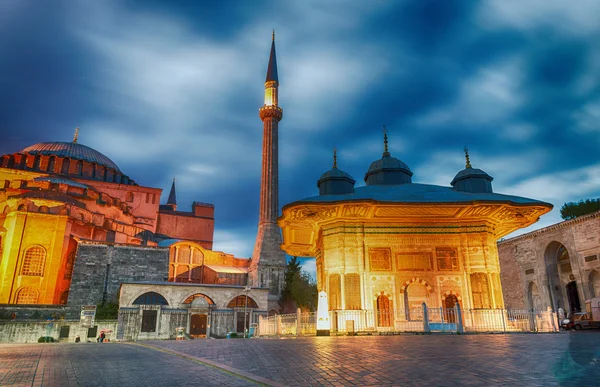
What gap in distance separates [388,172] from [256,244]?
67.7 ft

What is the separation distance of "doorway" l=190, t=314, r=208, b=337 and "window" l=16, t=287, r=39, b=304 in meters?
13.3

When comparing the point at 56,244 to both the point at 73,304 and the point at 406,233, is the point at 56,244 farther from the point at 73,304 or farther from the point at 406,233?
the point at 406,233

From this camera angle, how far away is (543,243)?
34719 mm

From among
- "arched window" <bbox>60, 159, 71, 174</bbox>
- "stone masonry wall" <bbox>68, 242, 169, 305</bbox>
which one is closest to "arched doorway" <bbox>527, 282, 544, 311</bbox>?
"stone masonry wall" <bbox>68, 242, 169, 305</bbox>

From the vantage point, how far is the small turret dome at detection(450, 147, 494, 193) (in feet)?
70.5

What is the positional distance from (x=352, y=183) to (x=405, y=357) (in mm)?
15754

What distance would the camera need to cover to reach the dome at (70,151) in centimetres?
4884

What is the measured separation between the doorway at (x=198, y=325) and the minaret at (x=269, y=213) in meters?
7.90

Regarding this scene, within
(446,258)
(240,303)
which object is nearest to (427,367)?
(446,258)

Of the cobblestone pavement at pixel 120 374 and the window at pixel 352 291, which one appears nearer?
the cobblestone pavement at pixel 120 374

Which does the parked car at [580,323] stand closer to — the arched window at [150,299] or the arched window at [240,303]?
the arched window at [240,303]

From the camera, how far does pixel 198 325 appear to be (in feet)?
100

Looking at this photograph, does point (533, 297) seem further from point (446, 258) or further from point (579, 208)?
point (446, 258)

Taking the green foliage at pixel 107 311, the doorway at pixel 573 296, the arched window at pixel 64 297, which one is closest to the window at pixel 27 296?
the arched window at pixel 64 297
